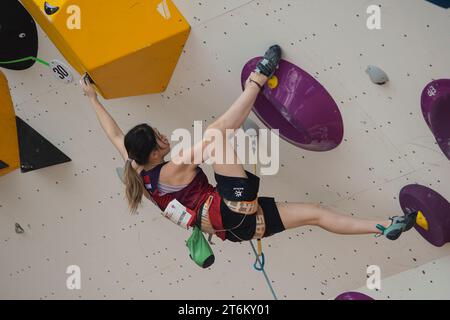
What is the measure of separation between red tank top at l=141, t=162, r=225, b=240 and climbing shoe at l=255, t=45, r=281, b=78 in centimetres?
48

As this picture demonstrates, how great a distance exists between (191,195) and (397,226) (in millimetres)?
818

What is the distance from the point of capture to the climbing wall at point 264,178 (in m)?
2.40

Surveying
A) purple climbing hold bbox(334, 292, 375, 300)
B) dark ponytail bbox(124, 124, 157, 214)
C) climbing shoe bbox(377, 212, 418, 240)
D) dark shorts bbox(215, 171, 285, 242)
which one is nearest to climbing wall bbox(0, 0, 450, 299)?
purple climbing hold bbox(334, 292, 375, 300)

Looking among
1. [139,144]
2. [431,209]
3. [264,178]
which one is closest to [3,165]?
[139,144]

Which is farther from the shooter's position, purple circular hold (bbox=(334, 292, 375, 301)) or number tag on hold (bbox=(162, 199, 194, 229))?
purple circular hold (bbox=(334, 292, 375, 301))

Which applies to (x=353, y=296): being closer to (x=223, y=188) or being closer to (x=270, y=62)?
(x=223, y=188)

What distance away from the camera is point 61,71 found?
9.32 feet

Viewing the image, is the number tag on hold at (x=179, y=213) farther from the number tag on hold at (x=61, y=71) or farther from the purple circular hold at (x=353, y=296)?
the purple circular hold at (x=353, y=296)

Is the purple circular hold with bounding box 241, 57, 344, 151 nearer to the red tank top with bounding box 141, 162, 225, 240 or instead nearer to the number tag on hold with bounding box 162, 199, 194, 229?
the red tank top with bounding box 141, 162, 225, 240

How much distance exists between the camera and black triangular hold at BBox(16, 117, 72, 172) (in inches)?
121

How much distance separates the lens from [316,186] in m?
2.86

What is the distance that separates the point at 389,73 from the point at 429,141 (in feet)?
1.04

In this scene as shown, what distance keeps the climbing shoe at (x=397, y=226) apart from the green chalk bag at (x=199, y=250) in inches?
27.0

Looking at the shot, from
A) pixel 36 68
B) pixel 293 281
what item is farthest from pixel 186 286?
pixel 36 68
